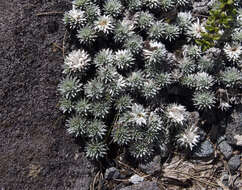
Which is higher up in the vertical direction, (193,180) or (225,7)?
(225,7)

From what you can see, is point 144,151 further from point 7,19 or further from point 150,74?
point 7,19

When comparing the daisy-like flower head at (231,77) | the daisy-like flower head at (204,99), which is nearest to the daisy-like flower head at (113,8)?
the daisy-like flower head at (204,99)

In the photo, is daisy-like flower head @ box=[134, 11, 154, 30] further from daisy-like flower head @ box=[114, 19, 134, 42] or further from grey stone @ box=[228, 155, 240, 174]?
grey stone @ box=[228, 155, 240, 174]

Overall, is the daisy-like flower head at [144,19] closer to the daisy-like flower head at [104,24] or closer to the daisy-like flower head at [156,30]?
the daisy-like flower head at [156,30]

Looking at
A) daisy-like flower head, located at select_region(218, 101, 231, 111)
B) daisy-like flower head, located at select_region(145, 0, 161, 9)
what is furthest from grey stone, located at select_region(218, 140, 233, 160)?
daisy-like flower head, located at select_region(145, 0, 161, 9)

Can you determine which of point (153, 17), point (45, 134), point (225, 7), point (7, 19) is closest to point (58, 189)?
point (45, 134)

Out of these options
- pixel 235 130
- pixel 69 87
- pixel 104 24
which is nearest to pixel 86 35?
pixel 104 24
